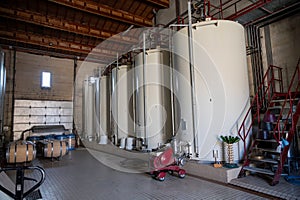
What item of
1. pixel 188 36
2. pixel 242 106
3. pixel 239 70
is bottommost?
pixel 242 106

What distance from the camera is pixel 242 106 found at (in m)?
5.15

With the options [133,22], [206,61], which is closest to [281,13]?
[206,61]

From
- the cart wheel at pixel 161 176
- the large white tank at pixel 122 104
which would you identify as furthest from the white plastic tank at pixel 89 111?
the cart wheel at pixel 161 176

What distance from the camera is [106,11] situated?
912 centimetres

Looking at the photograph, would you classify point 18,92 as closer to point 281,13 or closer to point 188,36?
point 188,36

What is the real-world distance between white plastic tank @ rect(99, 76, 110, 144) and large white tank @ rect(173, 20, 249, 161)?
5.92 metres

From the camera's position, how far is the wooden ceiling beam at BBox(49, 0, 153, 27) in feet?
27.1

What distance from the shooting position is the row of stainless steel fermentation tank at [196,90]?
5020 mm

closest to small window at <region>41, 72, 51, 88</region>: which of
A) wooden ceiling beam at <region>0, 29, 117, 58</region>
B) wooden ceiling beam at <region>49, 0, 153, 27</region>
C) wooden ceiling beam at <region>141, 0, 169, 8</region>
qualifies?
wooden ceiling beam at <region>0, 29, 117, 58</region>

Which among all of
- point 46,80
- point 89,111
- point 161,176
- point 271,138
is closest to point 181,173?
point 161,176

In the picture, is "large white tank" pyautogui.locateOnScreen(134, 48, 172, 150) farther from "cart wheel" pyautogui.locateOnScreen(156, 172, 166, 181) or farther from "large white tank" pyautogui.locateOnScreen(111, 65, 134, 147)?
"cart wheel" pyautogui.locateOnScreen(156, 172, 166, 181)

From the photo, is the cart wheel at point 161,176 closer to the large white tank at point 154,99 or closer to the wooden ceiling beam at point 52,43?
the large white tank at point 154,99

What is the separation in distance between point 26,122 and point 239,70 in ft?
36.3

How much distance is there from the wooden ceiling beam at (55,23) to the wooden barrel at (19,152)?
5.51 meters
